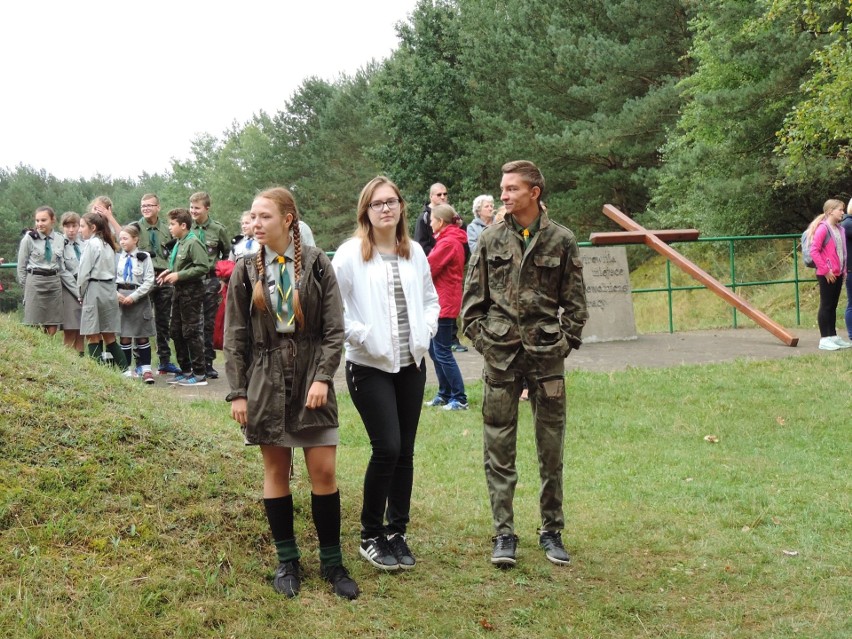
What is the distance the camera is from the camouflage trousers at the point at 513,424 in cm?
506

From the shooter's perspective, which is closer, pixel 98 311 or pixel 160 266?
pixel 98 311

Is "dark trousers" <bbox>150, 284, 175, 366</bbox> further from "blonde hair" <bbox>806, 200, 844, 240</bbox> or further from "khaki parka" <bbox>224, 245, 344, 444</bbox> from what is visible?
"blonde hair" <bbox>806, 200, 844, 240</bbox>

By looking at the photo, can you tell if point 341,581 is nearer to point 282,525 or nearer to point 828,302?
point 282,525

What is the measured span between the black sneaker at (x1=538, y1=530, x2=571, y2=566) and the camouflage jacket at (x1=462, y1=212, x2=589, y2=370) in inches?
39.4

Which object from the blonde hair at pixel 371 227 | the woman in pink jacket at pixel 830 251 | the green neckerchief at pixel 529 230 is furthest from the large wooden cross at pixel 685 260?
the blonde hair at pixel 371 227

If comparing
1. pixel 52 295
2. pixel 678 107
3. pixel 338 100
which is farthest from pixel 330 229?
pixel 52 295

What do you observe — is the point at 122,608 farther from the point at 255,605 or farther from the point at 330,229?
the point at 330,229

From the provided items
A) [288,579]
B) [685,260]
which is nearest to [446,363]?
[288,579]

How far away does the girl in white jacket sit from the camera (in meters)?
4.73

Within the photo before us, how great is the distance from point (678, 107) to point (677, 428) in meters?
20.7

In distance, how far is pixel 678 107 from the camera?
2758cm

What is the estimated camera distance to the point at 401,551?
4945 millimetres

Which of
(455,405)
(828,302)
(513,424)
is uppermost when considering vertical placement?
(828,302)

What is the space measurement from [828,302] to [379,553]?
31.6 ft
